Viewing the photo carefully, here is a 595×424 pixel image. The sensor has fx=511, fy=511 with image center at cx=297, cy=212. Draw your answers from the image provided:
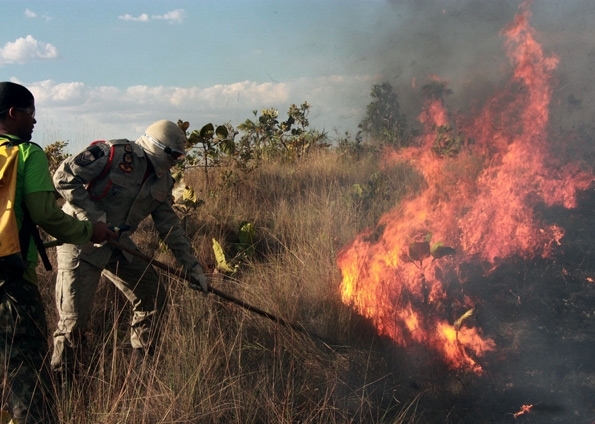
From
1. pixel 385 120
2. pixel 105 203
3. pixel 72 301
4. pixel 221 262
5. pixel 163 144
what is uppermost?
pixel 385 120

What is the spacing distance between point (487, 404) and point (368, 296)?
1.29 meters

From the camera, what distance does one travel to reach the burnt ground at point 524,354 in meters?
3.59

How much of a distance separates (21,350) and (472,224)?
3767 millimetres

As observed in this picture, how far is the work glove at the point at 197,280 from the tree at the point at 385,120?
3.75 metres

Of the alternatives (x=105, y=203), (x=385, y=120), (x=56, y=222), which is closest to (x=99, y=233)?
(x=56, y=222)

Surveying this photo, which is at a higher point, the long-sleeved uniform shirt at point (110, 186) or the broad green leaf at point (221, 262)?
the long-sleeved uniform shirt at point (110, 186)

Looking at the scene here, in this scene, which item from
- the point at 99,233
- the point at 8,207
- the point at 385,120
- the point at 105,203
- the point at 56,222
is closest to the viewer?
the point at 8,207

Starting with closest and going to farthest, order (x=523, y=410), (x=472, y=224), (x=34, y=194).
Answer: (x=34, y=194) → (x=523, y=410) → (x=472, y=224)

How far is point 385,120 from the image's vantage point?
7.99 metres

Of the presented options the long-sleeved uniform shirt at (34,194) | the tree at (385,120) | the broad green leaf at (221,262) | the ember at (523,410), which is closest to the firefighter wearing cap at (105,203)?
the long-sleeved uniform shirt at (34,194)

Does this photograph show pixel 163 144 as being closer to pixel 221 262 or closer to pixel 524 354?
pixel 221 262

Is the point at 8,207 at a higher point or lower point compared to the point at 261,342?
higher

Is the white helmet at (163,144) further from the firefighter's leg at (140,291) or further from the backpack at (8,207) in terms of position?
the backpack at (8,207)

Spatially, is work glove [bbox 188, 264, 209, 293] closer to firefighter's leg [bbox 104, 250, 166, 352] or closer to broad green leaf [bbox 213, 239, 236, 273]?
firefighter's leg [bbox 104, 250, 166, 352]
